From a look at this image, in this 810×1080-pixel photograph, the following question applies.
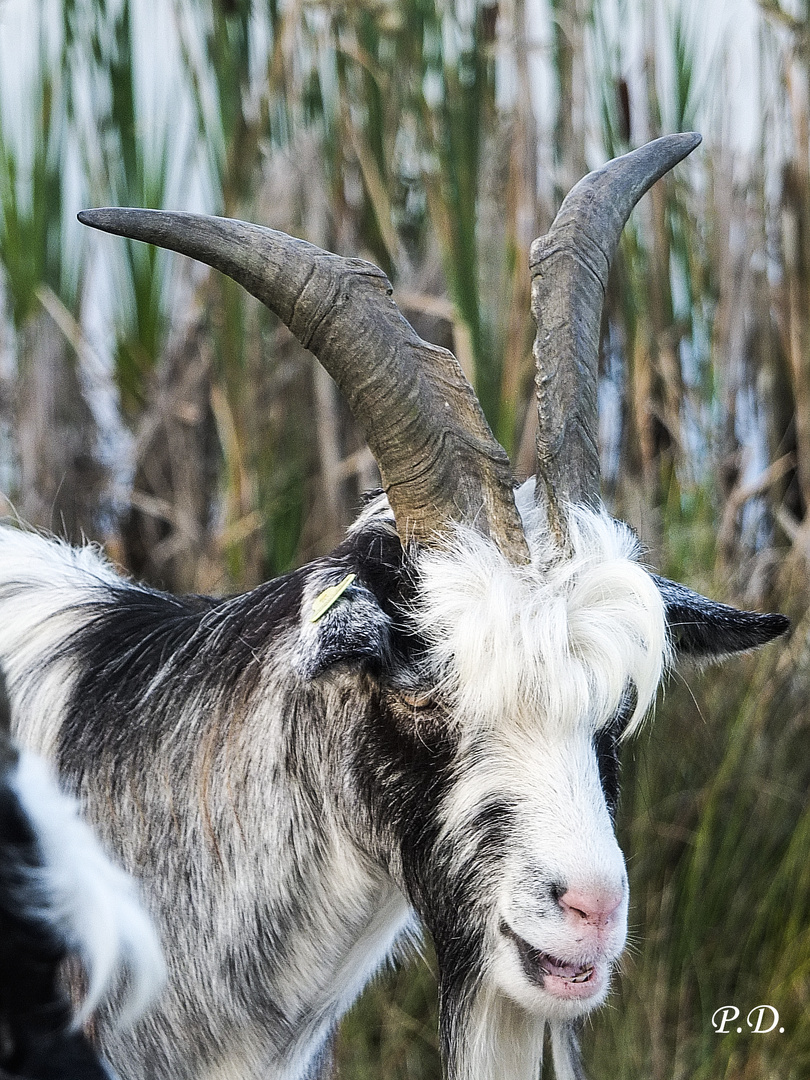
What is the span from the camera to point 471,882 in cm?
230

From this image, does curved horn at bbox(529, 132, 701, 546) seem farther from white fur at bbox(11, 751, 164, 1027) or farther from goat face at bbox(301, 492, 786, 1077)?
white fur at bbox(11, 751, 164, 1027)

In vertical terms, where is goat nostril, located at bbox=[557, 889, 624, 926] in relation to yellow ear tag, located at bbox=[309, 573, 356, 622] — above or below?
below

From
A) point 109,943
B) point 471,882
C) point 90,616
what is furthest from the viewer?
point 90,616

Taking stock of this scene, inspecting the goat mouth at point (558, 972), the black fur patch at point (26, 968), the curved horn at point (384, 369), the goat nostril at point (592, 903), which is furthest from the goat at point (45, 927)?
the curved horn at point (384, 369)

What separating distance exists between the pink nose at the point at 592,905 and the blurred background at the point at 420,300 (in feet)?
7.52

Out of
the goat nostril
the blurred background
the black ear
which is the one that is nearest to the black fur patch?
the goat nostril

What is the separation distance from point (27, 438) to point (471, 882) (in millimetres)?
3429

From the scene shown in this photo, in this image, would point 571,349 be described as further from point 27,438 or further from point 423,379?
point 27,438

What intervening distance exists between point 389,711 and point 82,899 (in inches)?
43.4

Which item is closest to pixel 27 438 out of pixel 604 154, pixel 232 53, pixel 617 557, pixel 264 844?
pixel 232 53

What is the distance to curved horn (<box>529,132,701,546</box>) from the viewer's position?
2559 mm

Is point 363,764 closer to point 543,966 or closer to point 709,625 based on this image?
point 543,966

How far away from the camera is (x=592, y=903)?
2.09 m

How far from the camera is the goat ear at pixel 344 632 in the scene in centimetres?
227
